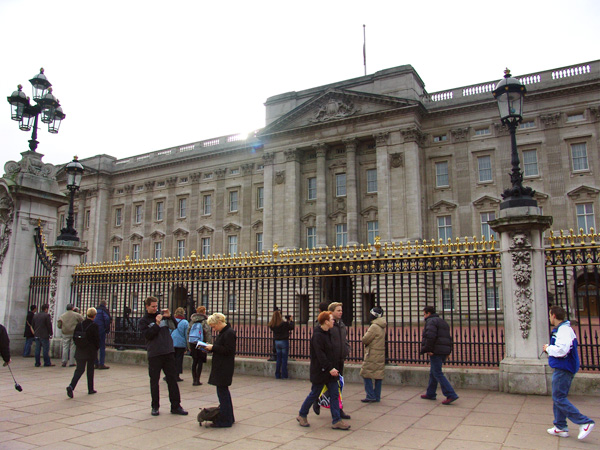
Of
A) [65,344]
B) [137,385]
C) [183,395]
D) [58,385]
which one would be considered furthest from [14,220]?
[183,395]

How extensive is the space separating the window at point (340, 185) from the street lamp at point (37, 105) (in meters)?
29.8

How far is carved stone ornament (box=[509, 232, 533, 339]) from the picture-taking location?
9227mm

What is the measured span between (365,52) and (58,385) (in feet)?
144

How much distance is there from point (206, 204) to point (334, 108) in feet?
59.3

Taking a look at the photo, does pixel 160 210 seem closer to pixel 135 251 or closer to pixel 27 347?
pixel 135 251

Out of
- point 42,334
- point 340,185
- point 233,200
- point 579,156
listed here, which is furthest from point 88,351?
point 233,200

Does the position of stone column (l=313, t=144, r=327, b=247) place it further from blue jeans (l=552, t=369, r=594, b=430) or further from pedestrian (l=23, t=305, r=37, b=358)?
blue jeans (l=552, t=369, r=594, b=430)

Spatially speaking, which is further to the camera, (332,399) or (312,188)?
(312,188)

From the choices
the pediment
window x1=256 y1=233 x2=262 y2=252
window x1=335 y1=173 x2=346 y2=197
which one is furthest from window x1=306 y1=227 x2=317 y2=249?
the pediment

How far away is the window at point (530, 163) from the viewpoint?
3685 centimetres

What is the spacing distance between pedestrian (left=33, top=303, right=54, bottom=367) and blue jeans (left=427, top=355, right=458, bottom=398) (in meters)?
10.3

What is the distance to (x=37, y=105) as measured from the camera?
1487cm

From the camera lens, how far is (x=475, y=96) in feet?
129

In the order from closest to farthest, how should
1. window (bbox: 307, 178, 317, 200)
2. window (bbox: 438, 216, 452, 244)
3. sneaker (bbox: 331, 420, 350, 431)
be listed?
sneaker (bbox: 331, 420, 350, 431) → window (bbox: 438, 216, 452, 244) → window (bbox: 307, 178, 317, 200)
